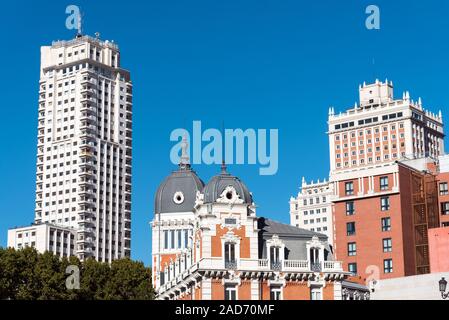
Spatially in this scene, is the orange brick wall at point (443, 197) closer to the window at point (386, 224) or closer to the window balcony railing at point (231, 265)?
the window at point (386, 224)

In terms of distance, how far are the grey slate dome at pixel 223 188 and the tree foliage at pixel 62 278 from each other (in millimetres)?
27880

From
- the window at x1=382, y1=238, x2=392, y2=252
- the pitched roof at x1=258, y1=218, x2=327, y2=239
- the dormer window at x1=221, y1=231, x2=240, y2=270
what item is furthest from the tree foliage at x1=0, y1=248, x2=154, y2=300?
the window at x1=382, y1=238, x2=392, y2=252

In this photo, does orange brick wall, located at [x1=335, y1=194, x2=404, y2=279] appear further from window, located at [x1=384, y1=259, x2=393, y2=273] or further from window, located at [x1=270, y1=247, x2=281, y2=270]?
window, located at [x1=270, y1=247, x2=281, y2=270]

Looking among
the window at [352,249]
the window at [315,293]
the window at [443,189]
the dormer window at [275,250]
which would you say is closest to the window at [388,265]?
the window at [352,249]

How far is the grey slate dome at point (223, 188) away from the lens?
325ft

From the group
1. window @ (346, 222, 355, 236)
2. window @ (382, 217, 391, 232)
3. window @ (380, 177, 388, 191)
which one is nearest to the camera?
window @ (382, 217, 391, 232)

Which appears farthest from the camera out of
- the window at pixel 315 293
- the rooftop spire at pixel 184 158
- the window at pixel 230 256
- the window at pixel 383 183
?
the window at pixel 383 183

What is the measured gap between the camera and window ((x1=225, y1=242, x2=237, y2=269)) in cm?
9400

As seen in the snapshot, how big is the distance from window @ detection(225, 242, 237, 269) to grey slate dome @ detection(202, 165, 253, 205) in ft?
17.7
